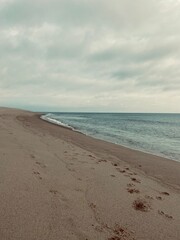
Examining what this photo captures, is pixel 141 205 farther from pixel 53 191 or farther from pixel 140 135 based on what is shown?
pixel 140 135

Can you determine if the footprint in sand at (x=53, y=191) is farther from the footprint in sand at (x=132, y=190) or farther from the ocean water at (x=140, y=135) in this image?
the ocean water at (x=140, y=135)

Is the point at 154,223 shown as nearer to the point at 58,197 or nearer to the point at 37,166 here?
the point at 58,197

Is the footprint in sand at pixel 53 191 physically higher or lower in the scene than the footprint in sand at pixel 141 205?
higher

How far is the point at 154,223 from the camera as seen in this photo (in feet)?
15.9

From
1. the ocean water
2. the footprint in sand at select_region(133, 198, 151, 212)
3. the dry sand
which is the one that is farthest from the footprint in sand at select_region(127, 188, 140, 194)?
the ocean water

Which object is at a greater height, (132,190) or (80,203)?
(80,203)

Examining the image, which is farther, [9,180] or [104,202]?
[9,180]

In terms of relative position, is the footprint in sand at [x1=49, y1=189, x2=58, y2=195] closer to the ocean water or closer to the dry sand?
the dry sand

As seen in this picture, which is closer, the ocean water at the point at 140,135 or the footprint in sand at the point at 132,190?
the footprint in sand at the point at 132,190

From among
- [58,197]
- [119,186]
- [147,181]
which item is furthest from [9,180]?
[147,181]

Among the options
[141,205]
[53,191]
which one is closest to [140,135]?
[141,205]

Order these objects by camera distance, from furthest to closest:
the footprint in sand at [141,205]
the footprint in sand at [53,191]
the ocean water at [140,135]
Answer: the ocean water at [140,135], the footprint in sand at [53,191], the footprint in sand at [141,205]

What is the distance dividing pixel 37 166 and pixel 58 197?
2682 mm

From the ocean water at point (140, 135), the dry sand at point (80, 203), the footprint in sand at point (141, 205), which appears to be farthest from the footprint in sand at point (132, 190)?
the ocean water at point (140, 135)
